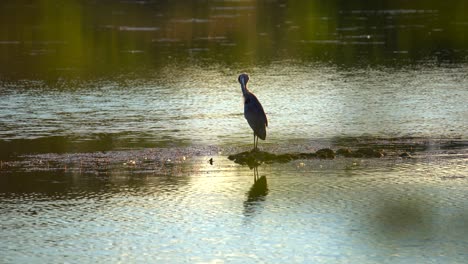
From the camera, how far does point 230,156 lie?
16.6 m

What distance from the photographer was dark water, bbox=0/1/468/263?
11.7m

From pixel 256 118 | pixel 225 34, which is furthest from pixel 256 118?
pixel 225 34

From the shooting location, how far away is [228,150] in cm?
1728

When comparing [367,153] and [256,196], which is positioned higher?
[367,153]

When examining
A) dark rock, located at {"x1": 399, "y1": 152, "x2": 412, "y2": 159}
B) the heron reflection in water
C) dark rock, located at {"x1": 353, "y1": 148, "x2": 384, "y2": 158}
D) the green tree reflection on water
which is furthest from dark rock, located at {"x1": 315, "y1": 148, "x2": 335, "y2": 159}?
the green tree reflection on water

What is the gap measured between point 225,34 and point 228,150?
81.0ft

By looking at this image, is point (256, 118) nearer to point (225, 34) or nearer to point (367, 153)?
point (367, 153)

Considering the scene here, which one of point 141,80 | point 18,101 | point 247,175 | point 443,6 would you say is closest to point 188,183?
point 247,175

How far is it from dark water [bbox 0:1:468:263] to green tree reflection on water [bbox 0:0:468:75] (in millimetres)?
260

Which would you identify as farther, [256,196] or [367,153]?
[367,153]

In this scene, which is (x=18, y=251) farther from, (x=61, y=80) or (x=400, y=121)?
(x=61, y=80)

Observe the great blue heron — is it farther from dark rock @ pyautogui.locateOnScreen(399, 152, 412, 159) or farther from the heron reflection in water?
dark rock @ pyautogui.locateOnScreen(399, 152, 412, 159)

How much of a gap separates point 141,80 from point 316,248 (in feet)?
58.1

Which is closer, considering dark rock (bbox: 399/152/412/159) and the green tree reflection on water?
dark rock (bbox: 399/152/412/159)
